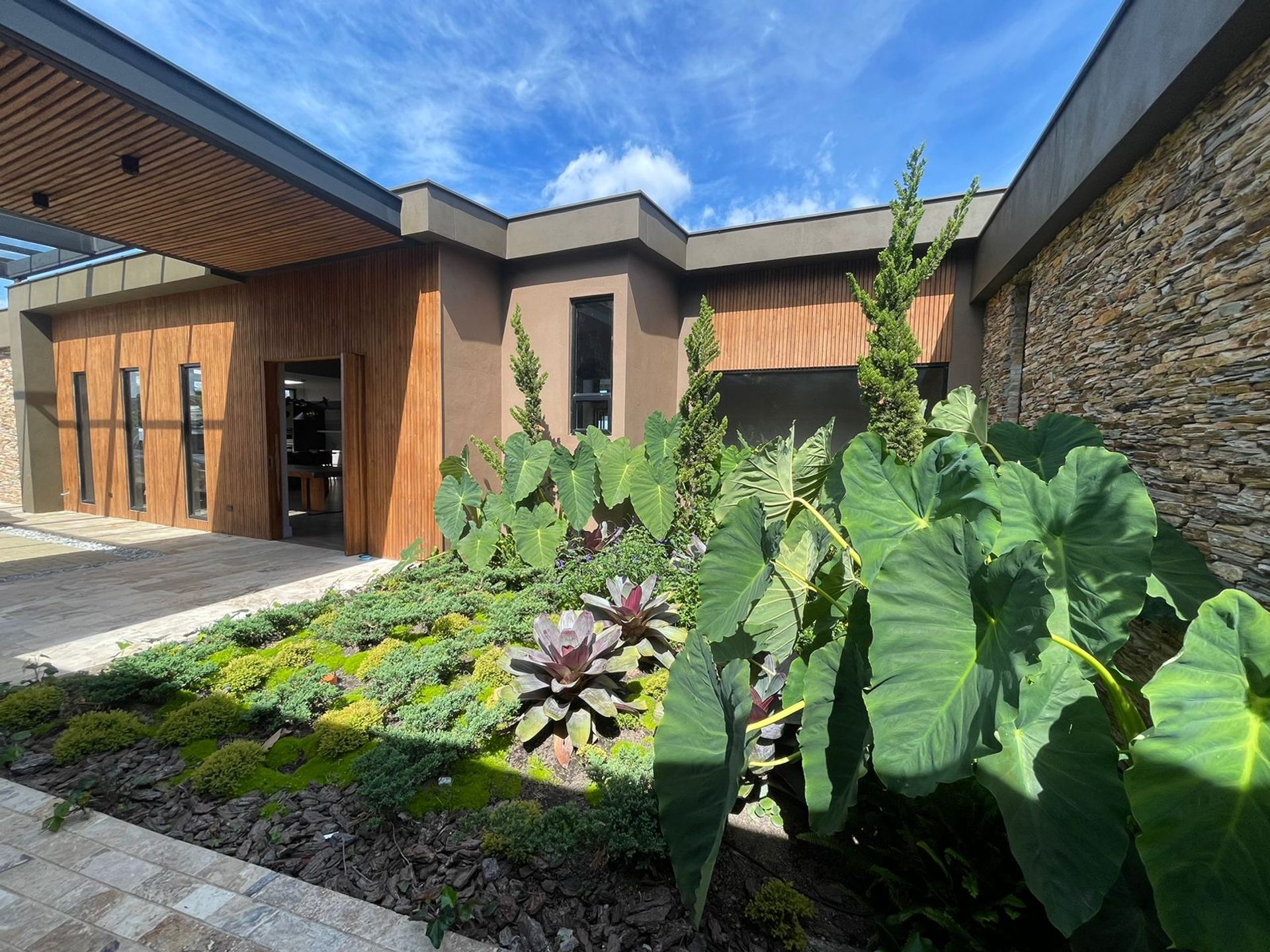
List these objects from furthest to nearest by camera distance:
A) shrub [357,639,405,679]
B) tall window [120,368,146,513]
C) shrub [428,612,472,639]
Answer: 1. tall window [120,368,146,513]
2. shrub [428,612,472,639]
3. shrub [357,639,405,679]

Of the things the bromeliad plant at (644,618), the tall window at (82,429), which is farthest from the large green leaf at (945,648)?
the tall window at (82,429)

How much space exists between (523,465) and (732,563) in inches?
139

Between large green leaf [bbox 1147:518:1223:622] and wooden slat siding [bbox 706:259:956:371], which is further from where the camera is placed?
wooden slat siding [bbox 706:259:956:371]

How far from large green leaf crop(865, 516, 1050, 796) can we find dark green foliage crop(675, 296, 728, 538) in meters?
3.80

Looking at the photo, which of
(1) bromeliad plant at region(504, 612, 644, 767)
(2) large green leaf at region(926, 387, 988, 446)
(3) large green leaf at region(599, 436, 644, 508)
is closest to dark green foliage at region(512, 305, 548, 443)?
(3) large green leaf at region(599, 436, 644, 508)

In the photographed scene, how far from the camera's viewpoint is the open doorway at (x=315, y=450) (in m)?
8.23

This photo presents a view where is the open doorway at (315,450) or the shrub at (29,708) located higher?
the open doorway at (315,450)

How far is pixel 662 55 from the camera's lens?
18.7 feet

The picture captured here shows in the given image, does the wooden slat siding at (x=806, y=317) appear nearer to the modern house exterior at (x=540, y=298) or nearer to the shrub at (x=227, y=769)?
the modern house exterior at (x=540, y=298)

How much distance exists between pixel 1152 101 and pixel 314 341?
692 centimetres

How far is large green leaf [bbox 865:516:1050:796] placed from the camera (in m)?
0.91

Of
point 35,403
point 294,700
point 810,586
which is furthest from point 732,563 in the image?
point 35,403

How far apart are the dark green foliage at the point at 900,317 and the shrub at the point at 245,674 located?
4814mm

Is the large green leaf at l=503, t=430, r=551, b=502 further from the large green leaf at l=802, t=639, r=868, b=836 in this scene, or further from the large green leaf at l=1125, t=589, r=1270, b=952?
the large green leaf at l=1125, t=589, r=1270, b=952
